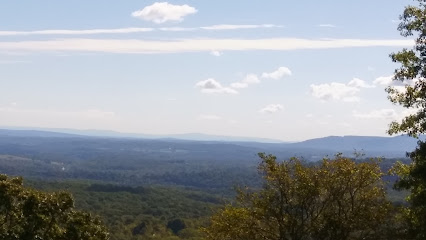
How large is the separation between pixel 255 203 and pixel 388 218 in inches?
277

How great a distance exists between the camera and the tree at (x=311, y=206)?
25.6m

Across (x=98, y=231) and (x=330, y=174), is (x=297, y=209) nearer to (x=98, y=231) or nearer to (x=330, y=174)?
(x=330, y=174)

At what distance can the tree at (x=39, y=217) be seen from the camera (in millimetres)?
26359

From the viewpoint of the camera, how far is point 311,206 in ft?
87.0

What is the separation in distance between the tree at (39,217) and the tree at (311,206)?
25.4 ft

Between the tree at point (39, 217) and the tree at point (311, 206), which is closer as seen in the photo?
the tree at point (311, 206)

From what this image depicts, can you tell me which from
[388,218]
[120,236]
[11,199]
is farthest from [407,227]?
[120,236]

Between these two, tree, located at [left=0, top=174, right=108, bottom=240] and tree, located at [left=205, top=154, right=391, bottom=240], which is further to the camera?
tree, located at [left=0, top=174, right=108, bottom=240]

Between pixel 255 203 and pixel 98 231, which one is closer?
pixel 255 203

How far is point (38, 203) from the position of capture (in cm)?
2694

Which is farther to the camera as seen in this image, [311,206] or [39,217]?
[39,217]

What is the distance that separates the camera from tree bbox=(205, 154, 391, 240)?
25.6m

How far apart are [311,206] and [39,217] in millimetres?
14838

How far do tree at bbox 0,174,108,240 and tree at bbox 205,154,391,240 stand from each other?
7743 mm
